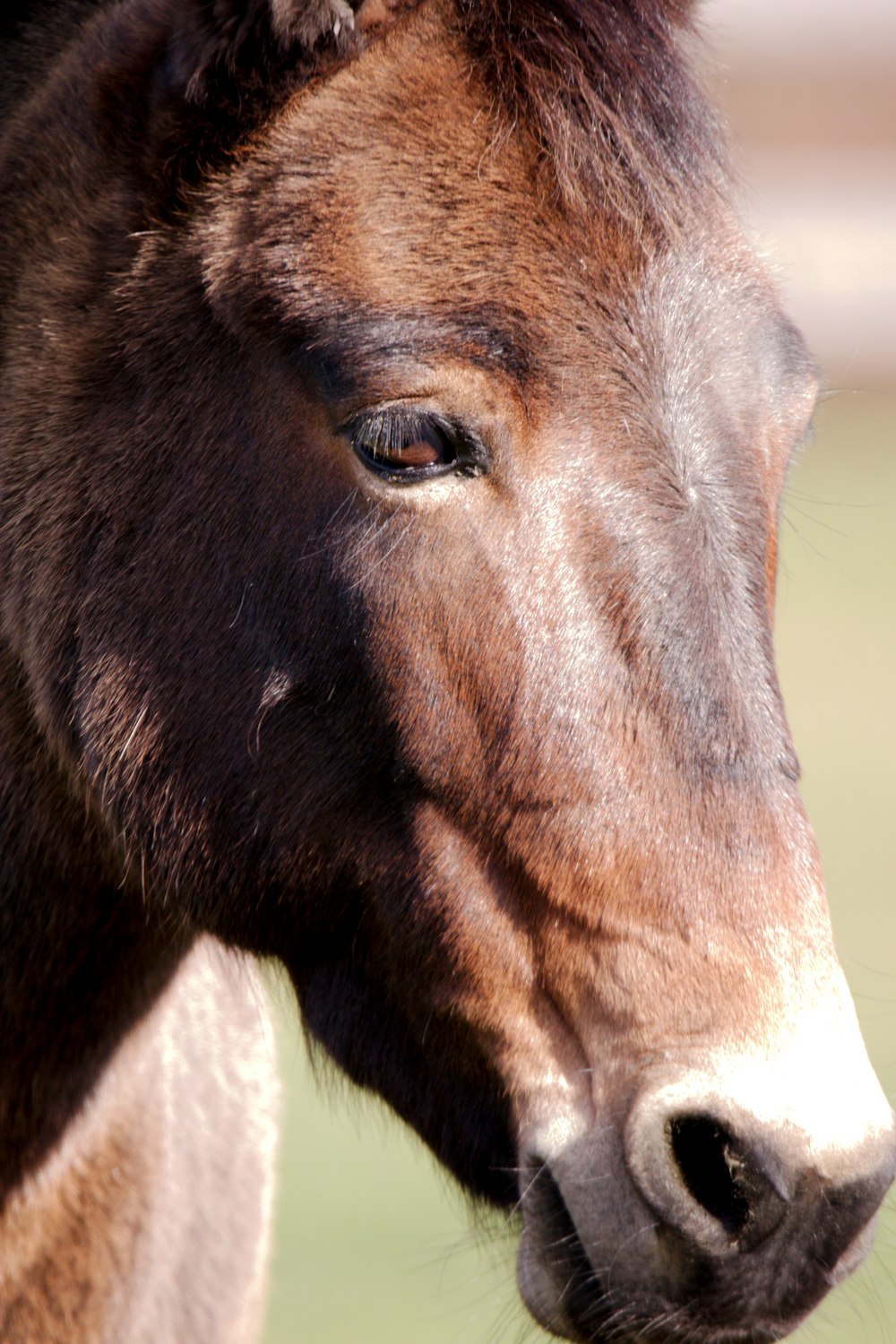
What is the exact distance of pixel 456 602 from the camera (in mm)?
1741

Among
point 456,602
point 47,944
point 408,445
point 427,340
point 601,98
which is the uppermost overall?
point 601,98

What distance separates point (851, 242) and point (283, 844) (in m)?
10.9

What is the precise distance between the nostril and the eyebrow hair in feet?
2.96

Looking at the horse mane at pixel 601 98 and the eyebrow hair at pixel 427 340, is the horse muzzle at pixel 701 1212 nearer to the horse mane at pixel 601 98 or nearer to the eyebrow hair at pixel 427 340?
the eyebrow hair at pixel 427 340

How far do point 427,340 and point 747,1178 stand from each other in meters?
1.02

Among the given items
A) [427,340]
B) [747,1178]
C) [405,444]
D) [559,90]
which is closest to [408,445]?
[405,444]

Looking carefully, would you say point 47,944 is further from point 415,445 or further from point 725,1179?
point 725,1179

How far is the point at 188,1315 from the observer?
254 cm

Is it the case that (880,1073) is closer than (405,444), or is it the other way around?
(405,444)

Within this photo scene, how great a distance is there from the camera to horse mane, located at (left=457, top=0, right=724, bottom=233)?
1825mm

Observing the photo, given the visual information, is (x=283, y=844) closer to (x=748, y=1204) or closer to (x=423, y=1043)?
(x=423, y=1043)

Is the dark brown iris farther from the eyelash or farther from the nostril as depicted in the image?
the nostril

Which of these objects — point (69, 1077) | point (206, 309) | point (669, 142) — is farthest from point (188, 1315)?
point (669, 142)

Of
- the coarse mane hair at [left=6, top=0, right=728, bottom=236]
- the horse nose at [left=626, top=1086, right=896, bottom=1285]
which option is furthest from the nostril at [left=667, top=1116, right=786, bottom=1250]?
the coarse mane hair at [left=6, top=0, right=728, bottom=236]
